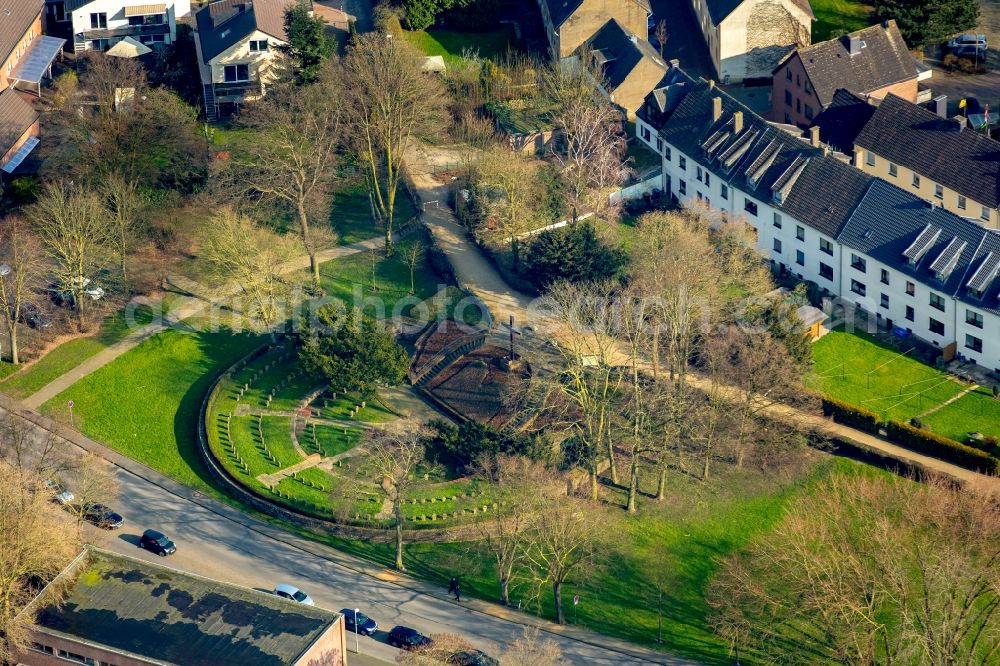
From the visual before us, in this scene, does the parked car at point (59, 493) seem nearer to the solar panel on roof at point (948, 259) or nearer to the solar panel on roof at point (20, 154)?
the solar panel on roof at point (20, 154)

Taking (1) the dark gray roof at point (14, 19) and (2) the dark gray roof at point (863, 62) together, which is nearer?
(2) the dark gray roof at point (863, 62)

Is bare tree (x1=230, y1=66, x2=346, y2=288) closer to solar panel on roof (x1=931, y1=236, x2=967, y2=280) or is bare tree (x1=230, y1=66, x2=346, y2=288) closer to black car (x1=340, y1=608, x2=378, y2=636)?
black car (x1=340, y1=608, x2=378, y2=636)

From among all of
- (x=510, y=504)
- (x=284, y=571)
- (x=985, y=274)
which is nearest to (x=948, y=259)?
(x=985, y=274)

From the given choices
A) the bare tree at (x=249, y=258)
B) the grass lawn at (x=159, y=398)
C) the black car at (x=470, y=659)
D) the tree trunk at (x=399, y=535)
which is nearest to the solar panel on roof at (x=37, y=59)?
the bare tree at (x=249, y=258)

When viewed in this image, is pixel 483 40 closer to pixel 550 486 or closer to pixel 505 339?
pixel 505 339

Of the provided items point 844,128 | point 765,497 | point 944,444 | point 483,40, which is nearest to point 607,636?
point 765,497

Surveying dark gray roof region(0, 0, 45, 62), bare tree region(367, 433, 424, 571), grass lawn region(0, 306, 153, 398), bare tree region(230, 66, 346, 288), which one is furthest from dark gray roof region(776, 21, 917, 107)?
dark gray roof region(0, 0, 45, 62)
